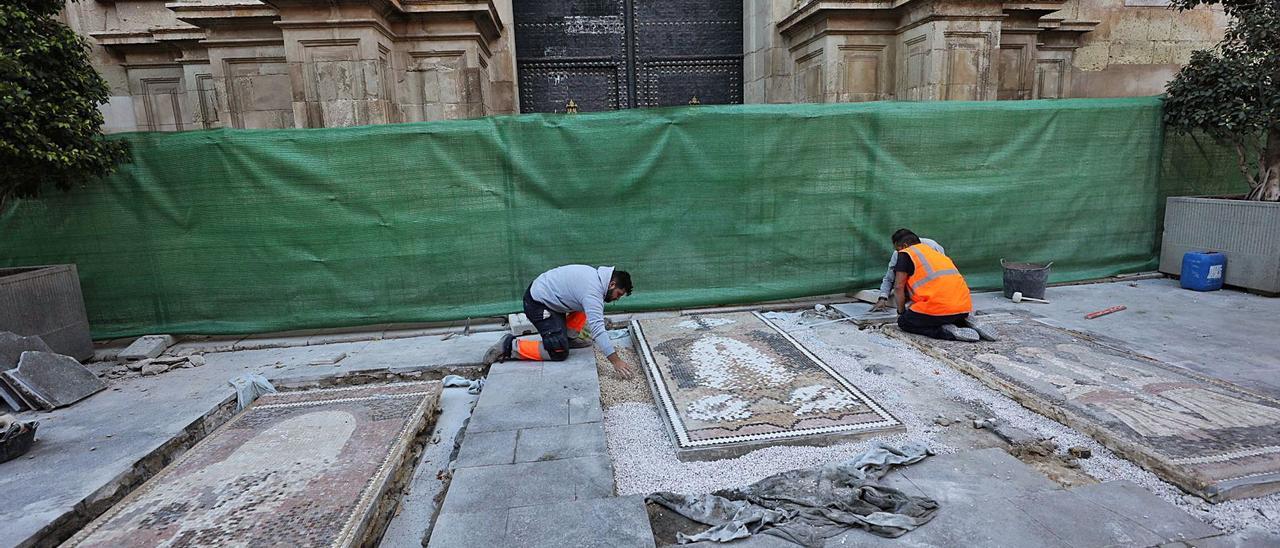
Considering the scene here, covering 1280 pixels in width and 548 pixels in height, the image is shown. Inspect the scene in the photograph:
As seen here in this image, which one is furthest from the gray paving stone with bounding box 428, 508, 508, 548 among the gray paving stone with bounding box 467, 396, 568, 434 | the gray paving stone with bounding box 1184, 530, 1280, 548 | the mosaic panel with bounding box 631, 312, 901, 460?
the gray paving stone with bounding box 1184, 530, 1280, 548

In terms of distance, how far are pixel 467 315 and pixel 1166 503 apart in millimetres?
4973

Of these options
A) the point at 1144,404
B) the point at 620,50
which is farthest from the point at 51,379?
the point at 620,50

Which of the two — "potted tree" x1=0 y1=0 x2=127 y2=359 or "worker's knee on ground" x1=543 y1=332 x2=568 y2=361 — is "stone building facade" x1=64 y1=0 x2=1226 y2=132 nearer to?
"potted tree" x1=0 y1=0 x2=127 y2=359

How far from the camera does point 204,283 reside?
5.33 metres

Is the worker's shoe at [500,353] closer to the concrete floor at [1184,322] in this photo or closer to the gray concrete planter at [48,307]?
the gray concrete planter at [48,307]

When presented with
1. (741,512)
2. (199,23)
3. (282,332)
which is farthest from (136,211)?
(741,512)

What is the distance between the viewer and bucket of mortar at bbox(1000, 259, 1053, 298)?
5.84 m

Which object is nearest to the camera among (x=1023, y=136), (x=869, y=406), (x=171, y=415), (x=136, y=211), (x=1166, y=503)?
(x=1166, y=503)

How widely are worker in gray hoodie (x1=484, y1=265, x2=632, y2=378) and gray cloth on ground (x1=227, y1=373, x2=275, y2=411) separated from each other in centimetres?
155

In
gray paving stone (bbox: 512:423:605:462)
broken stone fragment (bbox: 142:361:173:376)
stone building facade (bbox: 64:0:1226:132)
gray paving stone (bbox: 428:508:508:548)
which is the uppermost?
stone building facade (bbox: 64:0:1226:132)

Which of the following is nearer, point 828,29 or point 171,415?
point 171,415

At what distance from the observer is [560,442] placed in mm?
3205

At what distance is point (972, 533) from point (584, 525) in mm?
1581

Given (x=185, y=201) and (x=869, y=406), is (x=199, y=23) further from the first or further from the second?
(x=869, y=406)
